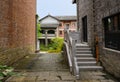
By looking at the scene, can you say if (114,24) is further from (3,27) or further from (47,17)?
(47,17)

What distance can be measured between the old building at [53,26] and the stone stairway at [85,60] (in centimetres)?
4025

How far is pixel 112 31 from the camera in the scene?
383 inches

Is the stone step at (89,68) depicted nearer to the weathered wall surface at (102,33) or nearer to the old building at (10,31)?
the weathered wall surface at (102,33)

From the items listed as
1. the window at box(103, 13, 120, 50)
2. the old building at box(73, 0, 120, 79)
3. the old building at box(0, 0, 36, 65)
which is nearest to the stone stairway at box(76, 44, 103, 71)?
the old building at box(73, 0, 120, 79)

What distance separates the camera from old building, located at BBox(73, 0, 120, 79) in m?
8.91

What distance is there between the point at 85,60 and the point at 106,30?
1.94m

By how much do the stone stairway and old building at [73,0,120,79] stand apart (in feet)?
1.14

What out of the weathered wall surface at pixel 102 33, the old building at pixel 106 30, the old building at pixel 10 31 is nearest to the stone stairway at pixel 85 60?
the old building at pixel 106 30

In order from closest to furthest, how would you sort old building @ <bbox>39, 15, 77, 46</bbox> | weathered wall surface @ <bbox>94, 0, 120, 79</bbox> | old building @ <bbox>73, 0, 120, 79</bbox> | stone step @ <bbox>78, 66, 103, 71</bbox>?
weathered wall surface @ <bbox>94, 0, 120, 79</bbox> < old building @ <bbox>73, 0, 120, 79</bbox> < stone step @ <bbox>78, 66, 103, 71</bbox> < old building @ <bbox>39, 15, 77, 46</bbox>

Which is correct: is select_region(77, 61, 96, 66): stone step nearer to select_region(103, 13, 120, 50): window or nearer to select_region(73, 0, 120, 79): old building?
select_region(73, 0, 120, 79): old building

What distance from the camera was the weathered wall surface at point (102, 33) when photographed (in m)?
8.69

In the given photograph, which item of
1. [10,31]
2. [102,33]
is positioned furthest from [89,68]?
[10,31]

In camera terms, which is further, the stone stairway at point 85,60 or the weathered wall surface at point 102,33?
the stone stairway at point 85,60

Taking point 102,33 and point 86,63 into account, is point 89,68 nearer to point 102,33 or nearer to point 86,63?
point 86,63
